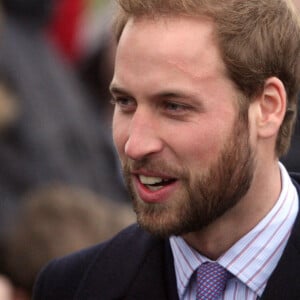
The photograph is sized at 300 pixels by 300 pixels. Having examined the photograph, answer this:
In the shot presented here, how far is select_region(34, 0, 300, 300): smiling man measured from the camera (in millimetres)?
3842

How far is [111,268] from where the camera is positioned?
428cm

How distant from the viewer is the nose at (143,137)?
3.82 m

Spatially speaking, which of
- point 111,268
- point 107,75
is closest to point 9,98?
point 107,75

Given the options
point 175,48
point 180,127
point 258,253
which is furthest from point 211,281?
point 175,48

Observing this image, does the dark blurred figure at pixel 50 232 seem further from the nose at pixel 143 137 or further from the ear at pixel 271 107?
the ear at pixel 271 107

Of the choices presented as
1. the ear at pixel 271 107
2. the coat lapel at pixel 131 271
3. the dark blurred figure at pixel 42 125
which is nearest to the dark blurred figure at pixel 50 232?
the coat lapel at pixel 131 271

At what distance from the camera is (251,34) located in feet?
12.9

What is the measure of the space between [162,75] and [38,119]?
4.81 m

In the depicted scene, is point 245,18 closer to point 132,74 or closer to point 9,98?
point 132,74

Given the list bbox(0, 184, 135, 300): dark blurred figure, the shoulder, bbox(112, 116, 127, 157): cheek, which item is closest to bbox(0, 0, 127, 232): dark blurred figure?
bbox(0, 184, 135, 300): dark blurred figure

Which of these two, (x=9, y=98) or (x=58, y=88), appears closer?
(x=9, y=98)

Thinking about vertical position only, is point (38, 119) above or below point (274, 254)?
below

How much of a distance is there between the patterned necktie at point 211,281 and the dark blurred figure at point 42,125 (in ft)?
13.0

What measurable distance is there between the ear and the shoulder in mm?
632
